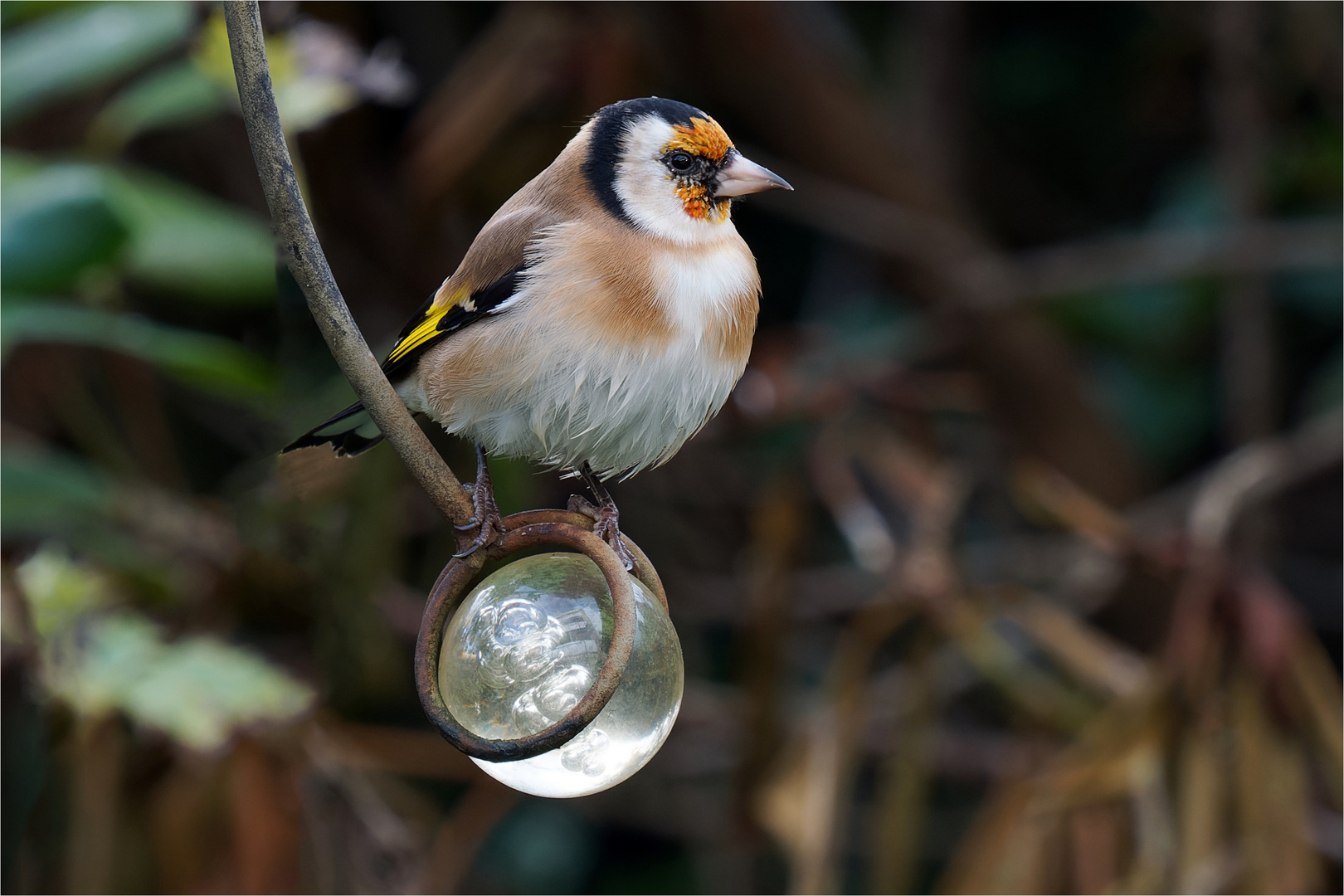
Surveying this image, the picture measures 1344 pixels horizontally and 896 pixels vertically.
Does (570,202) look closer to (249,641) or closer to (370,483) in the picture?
(370,483)

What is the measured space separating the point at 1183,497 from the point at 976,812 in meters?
1.33

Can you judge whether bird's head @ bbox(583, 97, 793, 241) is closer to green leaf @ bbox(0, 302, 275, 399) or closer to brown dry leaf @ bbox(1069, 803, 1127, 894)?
green leaf @ bbox(0, 302, 275, 399)

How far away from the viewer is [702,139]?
3.91 feet

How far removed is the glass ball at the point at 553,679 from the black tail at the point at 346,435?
1.24 ft

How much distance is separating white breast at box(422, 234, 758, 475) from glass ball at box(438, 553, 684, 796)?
11.3 inches

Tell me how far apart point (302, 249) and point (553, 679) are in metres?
0.39

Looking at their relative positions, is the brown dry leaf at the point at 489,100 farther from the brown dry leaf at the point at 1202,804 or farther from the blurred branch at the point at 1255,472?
the brown dry leaf at the point at 1202,804

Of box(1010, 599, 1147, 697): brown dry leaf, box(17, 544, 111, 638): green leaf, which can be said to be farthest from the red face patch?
box(1010, 599, 1147, 697): brown dry leaf

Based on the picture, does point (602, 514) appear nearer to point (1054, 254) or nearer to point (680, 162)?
point (680, 162)

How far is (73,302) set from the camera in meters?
2.69

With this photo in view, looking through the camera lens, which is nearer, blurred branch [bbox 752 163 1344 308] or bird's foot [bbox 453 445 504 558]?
bird's foot [bbox 453 445 504 558]

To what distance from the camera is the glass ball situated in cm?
97

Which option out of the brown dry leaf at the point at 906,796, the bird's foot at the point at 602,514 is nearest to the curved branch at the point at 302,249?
the bird's foot at the point at 602,514

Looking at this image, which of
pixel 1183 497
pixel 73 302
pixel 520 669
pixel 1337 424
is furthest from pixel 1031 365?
pixel 520 669
